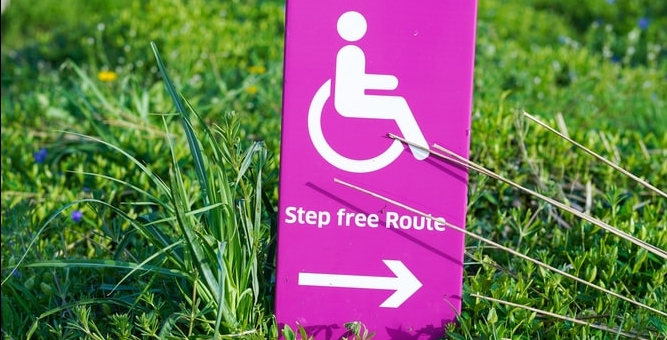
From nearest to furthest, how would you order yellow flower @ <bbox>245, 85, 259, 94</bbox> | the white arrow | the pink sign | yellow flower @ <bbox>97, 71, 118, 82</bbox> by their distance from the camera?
1. the pink sign
2. the white arrow
3. yellow flower @ <bbox>245, 85, 259, 94</bbox>
4. yellow flower @ <bbox>97, 71, 118, 82</bbox>

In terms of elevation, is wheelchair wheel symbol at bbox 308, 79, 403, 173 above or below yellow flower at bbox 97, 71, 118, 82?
above

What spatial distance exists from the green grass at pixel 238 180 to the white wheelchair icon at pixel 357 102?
191 millimetres

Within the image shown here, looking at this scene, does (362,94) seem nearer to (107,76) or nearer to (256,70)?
(256,70)

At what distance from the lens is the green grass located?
210cm

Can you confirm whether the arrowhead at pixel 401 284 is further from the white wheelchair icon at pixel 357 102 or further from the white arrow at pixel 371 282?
the white wheelchair icon at pixel 357 102

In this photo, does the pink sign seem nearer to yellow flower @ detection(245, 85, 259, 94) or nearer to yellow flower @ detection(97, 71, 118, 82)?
yellow flower @ detection(245, 85, 259, 94)

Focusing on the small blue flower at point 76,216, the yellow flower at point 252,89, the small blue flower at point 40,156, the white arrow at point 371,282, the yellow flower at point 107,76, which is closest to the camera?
the white arrow at point 371,282

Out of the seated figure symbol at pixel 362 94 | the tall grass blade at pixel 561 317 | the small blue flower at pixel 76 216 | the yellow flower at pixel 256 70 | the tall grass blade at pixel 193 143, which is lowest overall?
the small blue flower at pixel 76 216

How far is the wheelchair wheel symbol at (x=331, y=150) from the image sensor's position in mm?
1997

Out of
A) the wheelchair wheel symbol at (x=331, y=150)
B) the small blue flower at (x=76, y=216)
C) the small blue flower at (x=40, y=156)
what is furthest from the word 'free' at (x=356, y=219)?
the small blue flower at (x=40, y=156)

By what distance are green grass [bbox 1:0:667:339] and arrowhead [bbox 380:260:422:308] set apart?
10 centimetres

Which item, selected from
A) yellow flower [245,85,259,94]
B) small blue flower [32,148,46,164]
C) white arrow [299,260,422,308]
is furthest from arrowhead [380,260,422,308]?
yellow flower [245,85,259,94]

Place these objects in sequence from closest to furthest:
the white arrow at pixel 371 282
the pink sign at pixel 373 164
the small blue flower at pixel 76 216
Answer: the pink sign at pixel 373 164 < the white arrow at pixel 371 282 < the small blue flower at pixel 76 216

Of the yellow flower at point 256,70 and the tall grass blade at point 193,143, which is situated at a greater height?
the tall grass blade at point 193,143
